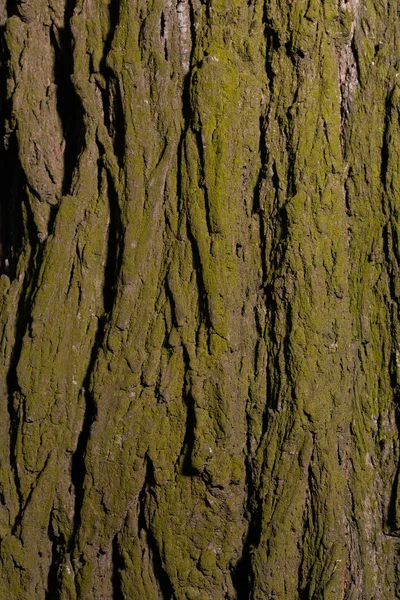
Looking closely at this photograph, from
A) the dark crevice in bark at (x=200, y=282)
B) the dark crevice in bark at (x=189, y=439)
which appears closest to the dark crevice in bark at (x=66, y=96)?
the dark crevice in bark at (x=200, y=282)

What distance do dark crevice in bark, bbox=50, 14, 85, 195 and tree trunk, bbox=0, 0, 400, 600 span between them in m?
0.10

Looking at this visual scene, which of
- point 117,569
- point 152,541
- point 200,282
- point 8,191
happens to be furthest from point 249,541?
point 8,191

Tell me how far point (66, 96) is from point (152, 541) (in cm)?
139

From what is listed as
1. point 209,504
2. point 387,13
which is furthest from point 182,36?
point 209,504

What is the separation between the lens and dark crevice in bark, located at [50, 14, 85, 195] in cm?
208

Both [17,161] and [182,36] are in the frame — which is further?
[17,161]

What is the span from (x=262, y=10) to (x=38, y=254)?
98cm

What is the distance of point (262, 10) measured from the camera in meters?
1.92

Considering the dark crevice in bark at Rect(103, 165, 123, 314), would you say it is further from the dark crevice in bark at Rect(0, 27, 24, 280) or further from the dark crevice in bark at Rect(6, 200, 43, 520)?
the dark crevice in bark at Rect(0, 27, 24, 280)

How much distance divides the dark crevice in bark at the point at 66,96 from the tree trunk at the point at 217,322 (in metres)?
0.10

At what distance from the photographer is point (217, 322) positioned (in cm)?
187

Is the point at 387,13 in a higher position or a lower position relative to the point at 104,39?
higher

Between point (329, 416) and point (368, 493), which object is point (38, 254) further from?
point (368, 493)

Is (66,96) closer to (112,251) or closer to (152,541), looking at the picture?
(112,251)
